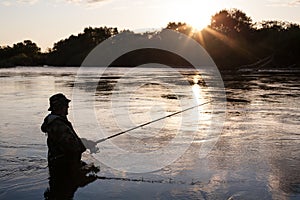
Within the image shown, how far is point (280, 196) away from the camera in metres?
5.90

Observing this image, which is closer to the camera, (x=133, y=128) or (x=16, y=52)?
(x=133, y=128)

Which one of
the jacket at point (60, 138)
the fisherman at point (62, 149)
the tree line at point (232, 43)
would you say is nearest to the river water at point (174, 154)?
the fisherman at point (62, 149)

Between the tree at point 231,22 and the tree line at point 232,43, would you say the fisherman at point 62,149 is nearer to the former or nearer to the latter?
the tree line at point 232,43

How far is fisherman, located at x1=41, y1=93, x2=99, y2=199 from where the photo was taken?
6695mm

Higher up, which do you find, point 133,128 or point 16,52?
point 16,52

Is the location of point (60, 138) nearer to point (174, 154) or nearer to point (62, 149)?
point (62, 149)

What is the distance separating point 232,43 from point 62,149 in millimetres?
90672

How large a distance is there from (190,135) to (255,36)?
304ft

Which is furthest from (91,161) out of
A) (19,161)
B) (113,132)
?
(113,132)

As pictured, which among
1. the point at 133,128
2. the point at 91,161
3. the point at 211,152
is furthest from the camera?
the point at 133,128

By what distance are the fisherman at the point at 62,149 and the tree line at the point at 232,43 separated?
71167mm

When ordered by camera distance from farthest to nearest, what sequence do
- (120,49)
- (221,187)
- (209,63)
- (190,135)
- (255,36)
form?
(120,49) < (255,36) < (209,63) < (190,135) < (221,187)

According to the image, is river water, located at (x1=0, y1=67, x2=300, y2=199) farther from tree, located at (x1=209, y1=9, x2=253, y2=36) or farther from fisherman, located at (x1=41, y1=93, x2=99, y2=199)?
tree, located at (x1=209, y1=9, x2=253, y2=36)

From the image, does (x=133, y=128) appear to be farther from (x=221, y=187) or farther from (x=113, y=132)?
(x=221, y=187)
